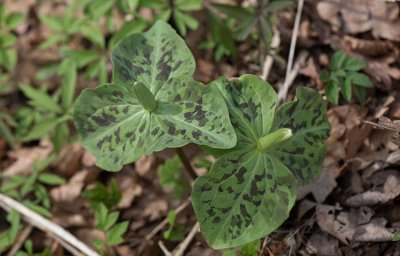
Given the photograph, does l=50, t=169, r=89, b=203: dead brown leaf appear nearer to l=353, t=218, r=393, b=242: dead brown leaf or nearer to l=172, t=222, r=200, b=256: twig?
l=172, t=222, r=200, b=256: twig

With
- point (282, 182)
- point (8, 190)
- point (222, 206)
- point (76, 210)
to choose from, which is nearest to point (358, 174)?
point (282, 182)

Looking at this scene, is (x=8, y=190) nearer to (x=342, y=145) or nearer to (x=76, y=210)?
(x=76, y=210)

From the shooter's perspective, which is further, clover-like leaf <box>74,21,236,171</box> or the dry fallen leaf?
the dry fallen leaf

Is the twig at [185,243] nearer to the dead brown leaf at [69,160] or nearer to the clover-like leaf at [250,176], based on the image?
the clover-like leaf at [250,176]

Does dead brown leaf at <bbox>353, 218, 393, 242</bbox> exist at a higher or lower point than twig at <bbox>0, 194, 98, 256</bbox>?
higher

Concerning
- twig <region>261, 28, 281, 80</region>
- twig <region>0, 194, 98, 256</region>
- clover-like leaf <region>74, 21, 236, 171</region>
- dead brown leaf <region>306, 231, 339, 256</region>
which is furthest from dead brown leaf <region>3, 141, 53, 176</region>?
dead brown leaf <region>306, 231, 339, 256</region>

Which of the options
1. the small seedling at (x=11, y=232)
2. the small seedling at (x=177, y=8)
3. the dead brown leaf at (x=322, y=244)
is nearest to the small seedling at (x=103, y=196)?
the small seedling at (x=11, y=232)
